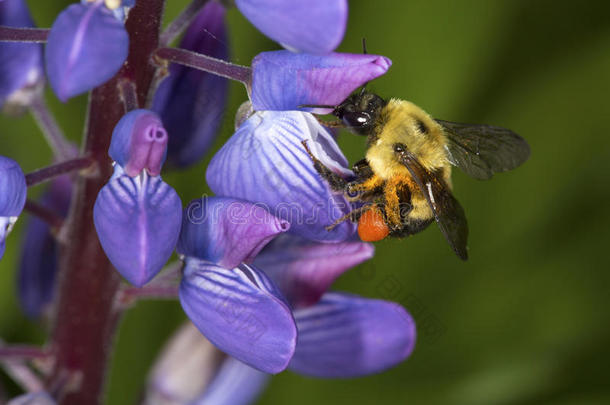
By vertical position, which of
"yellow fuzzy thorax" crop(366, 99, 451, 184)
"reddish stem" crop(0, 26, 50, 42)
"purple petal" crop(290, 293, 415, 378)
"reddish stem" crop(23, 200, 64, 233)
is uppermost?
"reddish stem" crop(0, 26, 50, 42)

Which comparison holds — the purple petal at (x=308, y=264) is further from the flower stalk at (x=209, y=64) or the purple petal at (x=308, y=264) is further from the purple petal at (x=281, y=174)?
the flower stalk at (x=209, y=64)

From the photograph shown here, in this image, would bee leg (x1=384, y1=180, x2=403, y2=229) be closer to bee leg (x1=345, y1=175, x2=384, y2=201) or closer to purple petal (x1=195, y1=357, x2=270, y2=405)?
bee leg (x1=345, y1=175, x2=384, y2=201)

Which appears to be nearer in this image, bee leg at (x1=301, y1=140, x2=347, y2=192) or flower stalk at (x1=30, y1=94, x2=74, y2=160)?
bee leg at (x1=301, y1=140, x2=347, y2=192)

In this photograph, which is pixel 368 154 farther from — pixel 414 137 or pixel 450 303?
pixel 450 303

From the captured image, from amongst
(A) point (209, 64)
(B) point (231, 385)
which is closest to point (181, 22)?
(A) point (209, 64)

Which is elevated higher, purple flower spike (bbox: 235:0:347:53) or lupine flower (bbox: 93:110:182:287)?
purple flower spike (bbox: 235:0:347:53)

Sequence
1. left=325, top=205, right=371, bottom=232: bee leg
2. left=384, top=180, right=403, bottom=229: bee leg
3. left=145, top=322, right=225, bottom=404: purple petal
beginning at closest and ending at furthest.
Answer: left=325, top=205, right=371, bottom=232: bee leg
left=384, top=180, right=403, bottom=229: bee leg
left=145, top=322, right=225, bottom=404: purple petal

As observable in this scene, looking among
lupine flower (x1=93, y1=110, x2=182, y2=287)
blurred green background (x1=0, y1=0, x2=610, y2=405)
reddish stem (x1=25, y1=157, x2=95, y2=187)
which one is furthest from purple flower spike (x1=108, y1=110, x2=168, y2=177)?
blurred green background (x1=0, y1=0, x2=610, y2=405)
